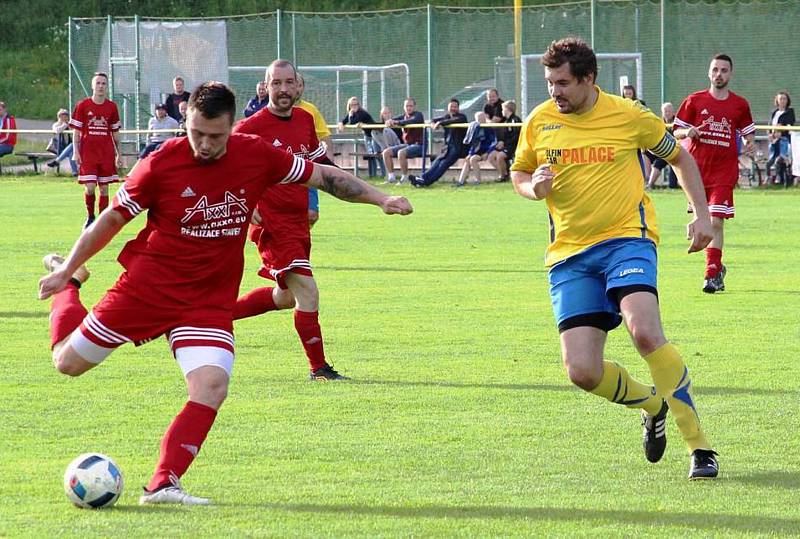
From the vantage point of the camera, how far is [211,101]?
6.06 meters

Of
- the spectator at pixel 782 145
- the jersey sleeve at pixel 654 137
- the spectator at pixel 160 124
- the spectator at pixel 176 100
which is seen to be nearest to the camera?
the jersey sleeve at pixel 654 137

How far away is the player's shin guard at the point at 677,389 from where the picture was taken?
6.67 m

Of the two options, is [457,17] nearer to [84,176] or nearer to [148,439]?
[84,176]

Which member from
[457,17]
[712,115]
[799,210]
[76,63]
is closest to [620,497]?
[712,115]

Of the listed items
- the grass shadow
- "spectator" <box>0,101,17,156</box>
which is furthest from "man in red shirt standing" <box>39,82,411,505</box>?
"spectator" <box>0,101,17,156</box>

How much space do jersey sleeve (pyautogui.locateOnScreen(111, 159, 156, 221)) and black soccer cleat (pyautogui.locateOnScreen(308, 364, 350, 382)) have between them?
10.6 feet

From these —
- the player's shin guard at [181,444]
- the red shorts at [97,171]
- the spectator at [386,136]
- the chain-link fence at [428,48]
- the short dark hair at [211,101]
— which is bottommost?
the player's shin guard at [181,444]

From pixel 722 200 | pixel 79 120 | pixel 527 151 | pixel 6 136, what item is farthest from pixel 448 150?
pixel 527 151

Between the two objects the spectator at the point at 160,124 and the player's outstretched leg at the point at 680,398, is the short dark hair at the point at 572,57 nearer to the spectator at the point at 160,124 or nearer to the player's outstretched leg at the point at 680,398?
the player's outstretched leg at the point at 680,398

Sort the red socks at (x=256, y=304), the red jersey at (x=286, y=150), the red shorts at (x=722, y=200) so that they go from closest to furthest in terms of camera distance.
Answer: the red jersey at (x=286, y=150)
the red socks at (x=256, y=304)
the red shorts at (x=722, y=200)

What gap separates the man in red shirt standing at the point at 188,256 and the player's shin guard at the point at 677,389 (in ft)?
4.25

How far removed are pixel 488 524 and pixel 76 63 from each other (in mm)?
33261

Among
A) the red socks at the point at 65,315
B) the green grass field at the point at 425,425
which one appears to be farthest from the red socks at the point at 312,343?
the red socks at the point at 65,315

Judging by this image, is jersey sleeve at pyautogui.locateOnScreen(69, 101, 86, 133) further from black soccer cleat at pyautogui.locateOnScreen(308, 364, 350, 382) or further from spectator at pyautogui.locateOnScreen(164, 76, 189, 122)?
black soccer cleat at pyautogui.locateOnScreen(308, 364, 350, 382)
